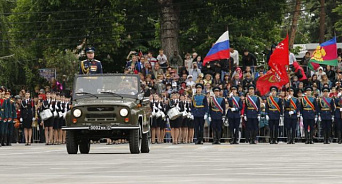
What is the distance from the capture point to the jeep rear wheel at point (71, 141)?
81.4 feet

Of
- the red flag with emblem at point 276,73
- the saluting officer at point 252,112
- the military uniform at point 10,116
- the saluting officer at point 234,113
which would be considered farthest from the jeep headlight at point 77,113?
the red flag with emblem at point 276,73

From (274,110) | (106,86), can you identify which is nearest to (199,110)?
(274,110)

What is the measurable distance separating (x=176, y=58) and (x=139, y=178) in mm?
30446

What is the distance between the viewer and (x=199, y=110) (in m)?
35.7

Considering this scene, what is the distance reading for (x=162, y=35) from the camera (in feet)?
166

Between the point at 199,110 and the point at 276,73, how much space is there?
17.3 feet

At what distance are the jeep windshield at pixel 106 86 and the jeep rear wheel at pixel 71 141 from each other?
913 millimetres

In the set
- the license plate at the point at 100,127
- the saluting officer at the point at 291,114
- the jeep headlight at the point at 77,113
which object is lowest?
the license plate at the point at 100,127

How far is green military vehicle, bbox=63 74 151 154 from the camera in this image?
24281 millimetres

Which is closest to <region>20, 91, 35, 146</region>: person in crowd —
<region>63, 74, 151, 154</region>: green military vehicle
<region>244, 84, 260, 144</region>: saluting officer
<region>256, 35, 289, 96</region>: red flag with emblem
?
<region>244, 84, 260, 144</region>: saluting officer

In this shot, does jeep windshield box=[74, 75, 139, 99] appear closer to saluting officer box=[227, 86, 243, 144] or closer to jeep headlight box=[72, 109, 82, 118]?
jeep headlight box=[72, 109, 82, 118]

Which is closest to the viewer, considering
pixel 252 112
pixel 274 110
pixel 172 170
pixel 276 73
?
pixel 172 170

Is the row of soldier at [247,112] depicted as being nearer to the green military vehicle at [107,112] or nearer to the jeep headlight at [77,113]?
the green military vehicle at [107,112]

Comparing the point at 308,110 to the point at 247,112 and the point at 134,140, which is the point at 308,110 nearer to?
the point at 247,112
